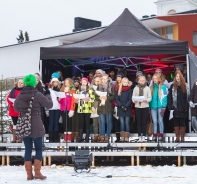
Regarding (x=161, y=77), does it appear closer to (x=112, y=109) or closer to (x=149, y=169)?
(x=112, y=109)

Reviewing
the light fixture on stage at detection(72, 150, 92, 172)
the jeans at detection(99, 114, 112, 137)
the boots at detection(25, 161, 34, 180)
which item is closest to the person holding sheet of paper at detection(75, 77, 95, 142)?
the jeans at detection(99, 114, 112, 137)

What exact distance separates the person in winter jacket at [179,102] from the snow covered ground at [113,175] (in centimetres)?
127

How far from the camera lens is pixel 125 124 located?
11.7 meters

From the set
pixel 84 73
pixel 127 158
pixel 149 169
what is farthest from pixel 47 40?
pixel 149 169

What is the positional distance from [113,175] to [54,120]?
305 centimetres

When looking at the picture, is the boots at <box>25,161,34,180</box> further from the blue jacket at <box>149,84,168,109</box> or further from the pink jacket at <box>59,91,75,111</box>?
the blue jacket at <box>149,84,168,109</box>

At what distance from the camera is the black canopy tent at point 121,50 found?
1186cm

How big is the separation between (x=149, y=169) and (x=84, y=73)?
592cm

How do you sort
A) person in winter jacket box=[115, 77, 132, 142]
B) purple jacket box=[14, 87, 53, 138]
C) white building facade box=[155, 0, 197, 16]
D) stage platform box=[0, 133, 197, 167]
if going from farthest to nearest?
white building facade box=[155, 0, 197, 16] → person in winter jacket box=[115, 77, 132, 142] → stage platform box=[0, 133, 197, 167] → purple jacket box=[14, 87, 53, 138]

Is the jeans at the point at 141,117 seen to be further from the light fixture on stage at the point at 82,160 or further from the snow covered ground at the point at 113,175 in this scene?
the light fixture on stage at the point at 82,160

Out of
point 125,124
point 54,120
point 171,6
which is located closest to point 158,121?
point 125,124

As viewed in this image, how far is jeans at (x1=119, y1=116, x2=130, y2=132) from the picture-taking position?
11641 millimetres

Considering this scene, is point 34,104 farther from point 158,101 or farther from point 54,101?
point 158,101

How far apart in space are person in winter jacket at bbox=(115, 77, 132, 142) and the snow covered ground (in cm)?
128
